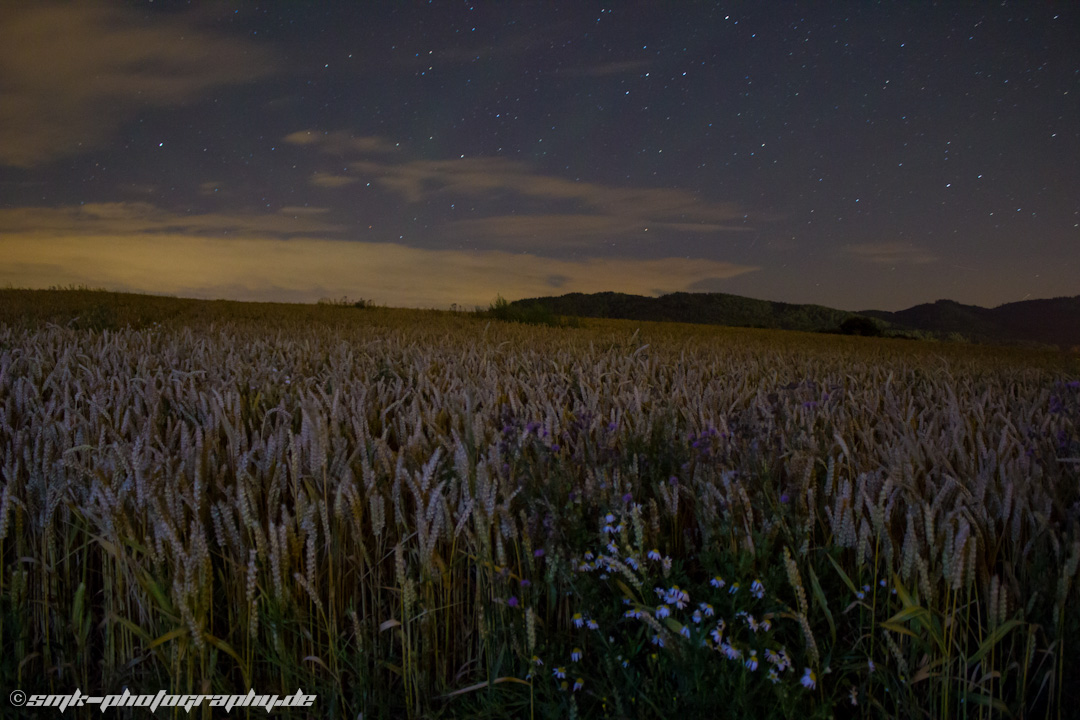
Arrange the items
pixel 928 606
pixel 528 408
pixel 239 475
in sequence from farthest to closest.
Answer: pixel 528 408 → pixel 239 475 → pixel 928 606

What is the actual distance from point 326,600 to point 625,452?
32.2 inches

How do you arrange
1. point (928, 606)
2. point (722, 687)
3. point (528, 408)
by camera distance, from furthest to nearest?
1. point (528, 408)
2. point (928, 606)
3. point (722, 687)

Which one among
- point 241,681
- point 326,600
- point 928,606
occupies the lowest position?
point 241,681

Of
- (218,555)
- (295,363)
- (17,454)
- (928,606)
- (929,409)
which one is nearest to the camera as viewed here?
(928,606)

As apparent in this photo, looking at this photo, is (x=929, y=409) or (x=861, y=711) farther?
(x=929, y=409)

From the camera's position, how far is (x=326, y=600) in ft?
4.43

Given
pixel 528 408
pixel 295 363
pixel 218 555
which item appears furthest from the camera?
pixel 295 363

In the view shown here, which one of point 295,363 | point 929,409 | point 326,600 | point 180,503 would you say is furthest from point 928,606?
point 295,363

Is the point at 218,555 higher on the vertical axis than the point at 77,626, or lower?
higher

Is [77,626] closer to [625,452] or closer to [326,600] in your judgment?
[326,600]

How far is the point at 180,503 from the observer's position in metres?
1.27

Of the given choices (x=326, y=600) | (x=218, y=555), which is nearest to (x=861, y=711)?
(x=326, y=600)

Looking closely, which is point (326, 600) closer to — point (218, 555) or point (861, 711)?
point (218, 555)

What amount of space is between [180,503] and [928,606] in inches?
59.4
